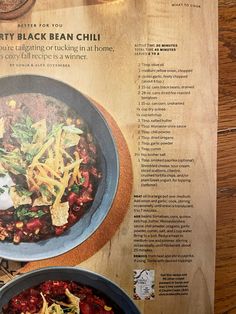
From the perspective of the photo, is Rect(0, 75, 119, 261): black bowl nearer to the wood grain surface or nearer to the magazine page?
the magazine page

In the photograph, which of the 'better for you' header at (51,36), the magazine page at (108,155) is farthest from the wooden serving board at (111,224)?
the 'better for you' header at (51,36)

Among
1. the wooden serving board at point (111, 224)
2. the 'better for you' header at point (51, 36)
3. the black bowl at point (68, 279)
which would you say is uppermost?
the 'better for you' header at point (51, 36)

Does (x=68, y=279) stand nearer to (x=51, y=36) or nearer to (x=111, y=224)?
(x=111, y=224)

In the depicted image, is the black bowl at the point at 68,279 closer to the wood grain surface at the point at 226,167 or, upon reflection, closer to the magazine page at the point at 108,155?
the magazine page at the point at 108,155

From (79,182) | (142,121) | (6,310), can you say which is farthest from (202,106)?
(6,310)

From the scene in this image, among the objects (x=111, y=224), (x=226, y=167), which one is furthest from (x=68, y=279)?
(x=226, y=167)

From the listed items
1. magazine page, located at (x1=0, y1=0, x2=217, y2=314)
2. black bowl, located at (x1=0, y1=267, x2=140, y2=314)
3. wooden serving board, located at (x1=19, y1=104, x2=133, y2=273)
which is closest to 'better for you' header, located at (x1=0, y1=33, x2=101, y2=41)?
magazine page, located at (x1=0, y1=0, x2=217, y2=314)

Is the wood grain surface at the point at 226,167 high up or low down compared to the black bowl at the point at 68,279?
up
